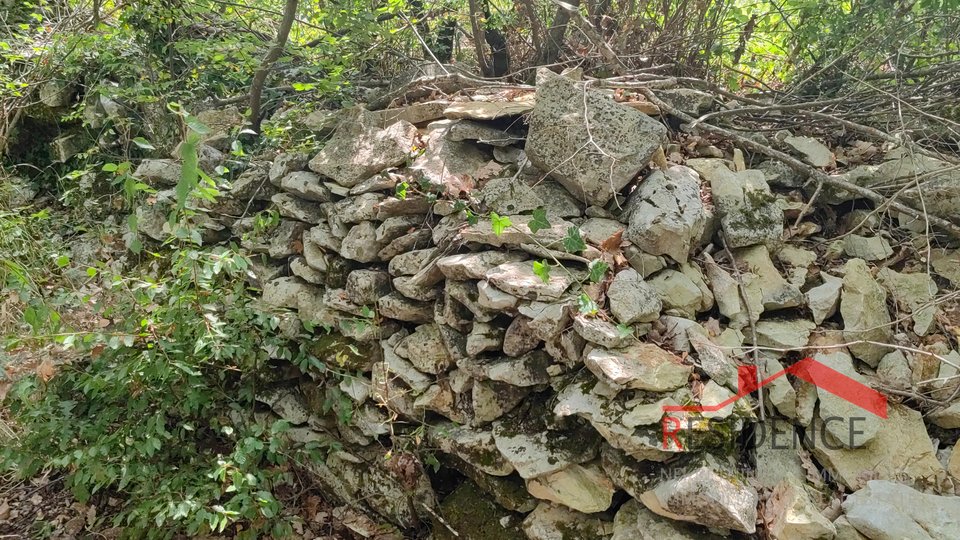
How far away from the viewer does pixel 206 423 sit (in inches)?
146

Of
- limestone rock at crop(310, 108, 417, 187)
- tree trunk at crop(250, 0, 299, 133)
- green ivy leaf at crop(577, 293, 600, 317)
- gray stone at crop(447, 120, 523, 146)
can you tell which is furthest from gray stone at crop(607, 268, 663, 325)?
tree trunk at crop(250, 0, 299, 133)

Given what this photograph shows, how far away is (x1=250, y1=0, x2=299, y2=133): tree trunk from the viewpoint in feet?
13.5

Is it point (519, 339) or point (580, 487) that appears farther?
point (519, 339)

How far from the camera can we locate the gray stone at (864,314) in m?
2.69

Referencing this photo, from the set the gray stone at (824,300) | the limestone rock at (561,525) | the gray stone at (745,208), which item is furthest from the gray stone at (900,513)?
A: the gray stone at (745,208)

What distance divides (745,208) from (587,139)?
0.92m

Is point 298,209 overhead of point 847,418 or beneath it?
overhead

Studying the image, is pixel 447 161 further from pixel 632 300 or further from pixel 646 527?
pixel 646 527

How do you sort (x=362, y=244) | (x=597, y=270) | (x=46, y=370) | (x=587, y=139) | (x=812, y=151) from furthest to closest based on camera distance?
(x=812, y=151) → (x=362, y=244) → (x=46, y=370) → (x=587, y=139) → (x=597, y=270)

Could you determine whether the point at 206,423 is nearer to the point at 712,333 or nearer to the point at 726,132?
the point at 712,333

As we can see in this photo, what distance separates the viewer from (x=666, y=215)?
9.34 feet

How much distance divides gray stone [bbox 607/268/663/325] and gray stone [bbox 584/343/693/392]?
0.14m

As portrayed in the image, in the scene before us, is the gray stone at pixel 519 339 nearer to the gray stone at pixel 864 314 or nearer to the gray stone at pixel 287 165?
the gray stone at pixel 864 314

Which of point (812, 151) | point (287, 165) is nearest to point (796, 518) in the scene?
point (812, 151)
